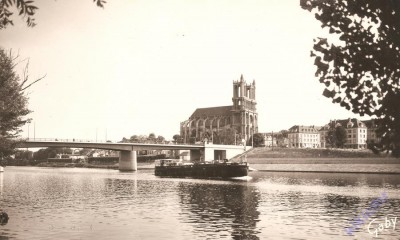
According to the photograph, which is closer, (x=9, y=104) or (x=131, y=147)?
(x=9, y=104)

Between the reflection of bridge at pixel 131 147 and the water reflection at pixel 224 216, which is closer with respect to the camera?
the water reflection at pixel 224 216

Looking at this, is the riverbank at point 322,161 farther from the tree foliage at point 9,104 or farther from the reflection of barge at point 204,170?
the tree foliage at point 9,104

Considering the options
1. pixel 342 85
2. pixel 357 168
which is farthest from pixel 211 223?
pixel 357 168

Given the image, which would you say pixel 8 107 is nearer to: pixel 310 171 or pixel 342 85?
pixel 342 85

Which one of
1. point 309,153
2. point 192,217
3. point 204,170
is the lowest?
point 204,170

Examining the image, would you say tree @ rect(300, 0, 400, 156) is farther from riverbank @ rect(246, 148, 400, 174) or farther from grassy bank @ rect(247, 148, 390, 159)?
grassy bank @ rect(247, 148, 390, 159)

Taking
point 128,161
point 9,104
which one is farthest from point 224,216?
point 128,161

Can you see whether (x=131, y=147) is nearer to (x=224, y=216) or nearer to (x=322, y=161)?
(x=322, y=161)

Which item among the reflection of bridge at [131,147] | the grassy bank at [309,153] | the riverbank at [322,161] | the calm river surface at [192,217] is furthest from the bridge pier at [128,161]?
the calm river surface at [192,217]
